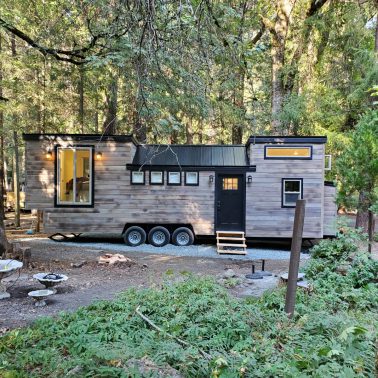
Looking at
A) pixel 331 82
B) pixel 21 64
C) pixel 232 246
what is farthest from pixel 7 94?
pixel 331 82

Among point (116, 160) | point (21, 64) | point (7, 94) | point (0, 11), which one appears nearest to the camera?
point (0, 11)

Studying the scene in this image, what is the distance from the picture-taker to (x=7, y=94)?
36.1ft

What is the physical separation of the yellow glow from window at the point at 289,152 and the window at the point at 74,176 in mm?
5070

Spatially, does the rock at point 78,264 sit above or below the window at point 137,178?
below

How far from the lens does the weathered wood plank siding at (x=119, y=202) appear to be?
1025 cm

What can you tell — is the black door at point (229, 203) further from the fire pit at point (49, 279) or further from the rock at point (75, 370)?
the rock at point (75, 370)

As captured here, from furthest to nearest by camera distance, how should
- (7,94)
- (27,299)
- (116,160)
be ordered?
1. (7,94)
2. (116,160)
3. (27,299)

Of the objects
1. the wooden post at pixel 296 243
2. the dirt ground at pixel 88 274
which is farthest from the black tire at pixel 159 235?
the wooden post at pixel 296 243

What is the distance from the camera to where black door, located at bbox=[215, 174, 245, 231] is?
10.3 meters

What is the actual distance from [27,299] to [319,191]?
7.71m

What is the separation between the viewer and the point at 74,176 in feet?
34.0

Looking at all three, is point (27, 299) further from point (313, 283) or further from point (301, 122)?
point (301, 122)

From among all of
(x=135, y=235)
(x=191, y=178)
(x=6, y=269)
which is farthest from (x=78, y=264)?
(x=191, y=178)

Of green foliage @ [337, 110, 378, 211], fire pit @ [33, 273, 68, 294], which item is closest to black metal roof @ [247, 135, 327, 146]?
green foliage @ [337, 110, 378, 211]
